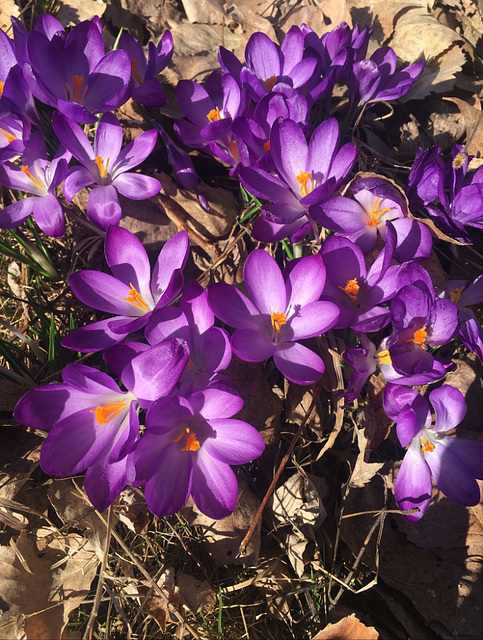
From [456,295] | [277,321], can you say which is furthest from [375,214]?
[277,321]

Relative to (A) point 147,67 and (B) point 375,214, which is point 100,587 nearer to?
(B) point 375,214

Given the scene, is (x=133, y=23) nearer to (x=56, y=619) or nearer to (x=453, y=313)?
(x=453, y=313)

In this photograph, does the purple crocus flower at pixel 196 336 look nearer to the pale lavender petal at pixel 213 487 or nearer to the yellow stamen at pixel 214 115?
the pale lavender petal at pixel 213 487

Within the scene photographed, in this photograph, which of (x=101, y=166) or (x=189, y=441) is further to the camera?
(x=101, y=166)

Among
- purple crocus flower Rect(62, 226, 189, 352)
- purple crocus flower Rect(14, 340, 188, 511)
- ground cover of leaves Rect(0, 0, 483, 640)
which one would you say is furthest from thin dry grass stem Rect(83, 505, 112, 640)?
purple crocus flower Rect(62, 226, 189, 352)

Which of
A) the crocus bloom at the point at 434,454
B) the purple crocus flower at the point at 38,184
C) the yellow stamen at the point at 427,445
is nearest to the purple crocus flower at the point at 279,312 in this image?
the crocus bloom at the point at 434,454

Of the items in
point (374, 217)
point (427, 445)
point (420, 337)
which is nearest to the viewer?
point (420, 337)

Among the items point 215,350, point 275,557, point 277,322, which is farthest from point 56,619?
point 277,322
